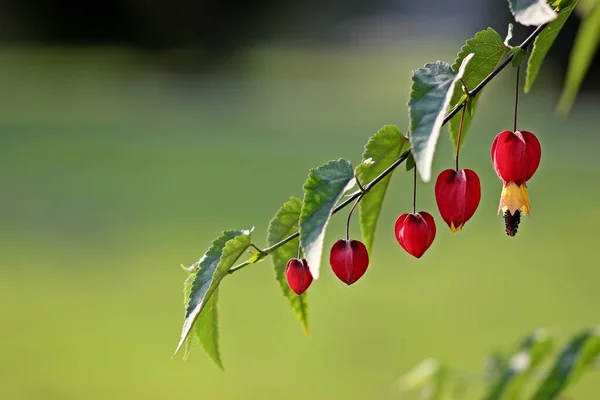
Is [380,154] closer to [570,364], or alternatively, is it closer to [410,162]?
[410,162]

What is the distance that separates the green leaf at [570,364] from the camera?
64 centimetres

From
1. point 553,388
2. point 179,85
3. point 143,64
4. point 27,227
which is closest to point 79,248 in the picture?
point 27,227

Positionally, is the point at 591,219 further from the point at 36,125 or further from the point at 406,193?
the point at 36,125

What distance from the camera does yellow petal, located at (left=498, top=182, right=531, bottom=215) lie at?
1.40ft

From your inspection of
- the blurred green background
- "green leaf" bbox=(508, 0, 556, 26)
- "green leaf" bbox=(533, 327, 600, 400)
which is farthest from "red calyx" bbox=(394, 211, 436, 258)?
the blurred green background

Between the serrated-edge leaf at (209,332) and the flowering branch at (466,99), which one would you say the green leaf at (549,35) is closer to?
the flowering branch at (466,99)

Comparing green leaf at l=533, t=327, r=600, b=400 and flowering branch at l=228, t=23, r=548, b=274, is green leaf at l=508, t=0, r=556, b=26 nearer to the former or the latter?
flowering branch at l=228, t=23, r=548, b=274

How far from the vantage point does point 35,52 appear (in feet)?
42.4

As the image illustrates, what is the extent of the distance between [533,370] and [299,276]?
39cm

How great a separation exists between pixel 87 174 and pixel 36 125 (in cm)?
226

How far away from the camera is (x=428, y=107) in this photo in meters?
0.32

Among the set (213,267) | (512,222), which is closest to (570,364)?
(512,222)

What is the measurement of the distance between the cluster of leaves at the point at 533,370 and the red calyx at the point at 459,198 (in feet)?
0.95

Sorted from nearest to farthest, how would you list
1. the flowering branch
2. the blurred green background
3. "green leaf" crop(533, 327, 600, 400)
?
the flowering branch < "green leaf" crop(533, 327, 600, 400) < the blurred green background
